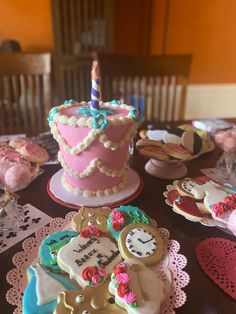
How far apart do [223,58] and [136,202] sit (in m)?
2.04

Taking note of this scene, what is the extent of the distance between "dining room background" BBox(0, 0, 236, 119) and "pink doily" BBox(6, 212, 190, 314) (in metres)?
2.13

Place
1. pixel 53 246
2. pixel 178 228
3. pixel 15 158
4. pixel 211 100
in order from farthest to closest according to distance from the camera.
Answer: pixel 211 100, pixel 15 158, pixel 178 228, pixel 53 246

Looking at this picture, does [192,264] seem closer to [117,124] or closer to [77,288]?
[77,288]

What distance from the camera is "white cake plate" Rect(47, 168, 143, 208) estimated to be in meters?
0.74

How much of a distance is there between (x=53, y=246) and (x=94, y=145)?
10.0 inches

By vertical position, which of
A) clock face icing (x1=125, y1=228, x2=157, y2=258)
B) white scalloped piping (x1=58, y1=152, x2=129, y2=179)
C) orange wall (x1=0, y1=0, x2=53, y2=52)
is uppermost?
orange wall (x1=0, y1=0, x2=53, y2=52)

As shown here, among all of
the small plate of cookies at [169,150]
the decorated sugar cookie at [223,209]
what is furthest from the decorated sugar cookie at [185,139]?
the decorated sugar cookie at [223,209]

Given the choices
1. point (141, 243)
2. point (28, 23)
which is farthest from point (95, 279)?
point (28, 23)

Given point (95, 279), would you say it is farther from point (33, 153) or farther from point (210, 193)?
point (33, 153)

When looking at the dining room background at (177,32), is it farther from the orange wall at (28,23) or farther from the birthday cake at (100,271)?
the birthday cake at (100,271)

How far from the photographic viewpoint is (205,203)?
68cm

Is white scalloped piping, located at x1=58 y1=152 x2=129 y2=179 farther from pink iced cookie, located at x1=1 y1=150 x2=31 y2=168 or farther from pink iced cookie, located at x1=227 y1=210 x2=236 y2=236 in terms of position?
pink iced cookie, located at x1=227 y1=210 x2=236 y2=236

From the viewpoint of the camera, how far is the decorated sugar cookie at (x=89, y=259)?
1.66 ft

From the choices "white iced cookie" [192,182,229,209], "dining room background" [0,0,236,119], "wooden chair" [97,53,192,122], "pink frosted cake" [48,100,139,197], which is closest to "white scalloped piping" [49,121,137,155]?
"pink frosted cake" [48,100,139,197]
